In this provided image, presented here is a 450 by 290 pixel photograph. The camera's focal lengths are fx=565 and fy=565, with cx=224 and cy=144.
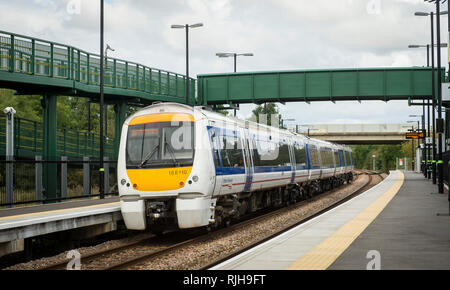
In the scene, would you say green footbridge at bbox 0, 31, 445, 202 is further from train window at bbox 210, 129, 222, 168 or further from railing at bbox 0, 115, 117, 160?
train window at bbox 210, 129, 222, 168

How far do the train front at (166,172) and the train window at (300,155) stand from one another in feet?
36.1

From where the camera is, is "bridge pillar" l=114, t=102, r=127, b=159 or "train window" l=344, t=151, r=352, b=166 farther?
"train window" l=344, t=151, r=352, b=166

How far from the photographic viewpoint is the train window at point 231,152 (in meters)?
14.8

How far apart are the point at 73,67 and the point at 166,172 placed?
39.8 feet

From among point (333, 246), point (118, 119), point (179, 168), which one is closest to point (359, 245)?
point (333, 246)

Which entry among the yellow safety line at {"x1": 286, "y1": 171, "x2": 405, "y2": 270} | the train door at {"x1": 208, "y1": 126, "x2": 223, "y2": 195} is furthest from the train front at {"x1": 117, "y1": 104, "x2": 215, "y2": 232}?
the yellow safety line at {"x1": 286, "y1": 171, "x2": 405, "y2": 270}

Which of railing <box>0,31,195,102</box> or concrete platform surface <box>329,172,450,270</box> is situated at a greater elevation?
railing <box>0,31,195,102</box>

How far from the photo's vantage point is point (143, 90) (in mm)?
29328

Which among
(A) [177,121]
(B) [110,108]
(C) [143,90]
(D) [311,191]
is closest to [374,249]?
(A) [177,121]

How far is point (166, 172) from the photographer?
523 inches

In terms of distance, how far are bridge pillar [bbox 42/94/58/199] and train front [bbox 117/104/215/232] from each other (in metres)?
9.41

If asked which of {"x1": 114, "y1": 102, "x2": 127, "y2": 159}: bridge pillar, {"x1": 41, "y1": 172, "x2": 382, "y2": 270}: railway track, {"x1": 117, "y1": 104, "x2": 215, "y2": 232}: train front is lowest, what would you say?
{"x1": 41, "y1": 172, "x2": 382, "y2": 270}: railway track

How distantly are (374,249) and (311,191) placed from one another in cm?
1887

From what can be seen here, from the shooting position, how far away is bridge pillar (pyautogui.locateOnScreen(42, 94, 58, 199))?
73.5ft
